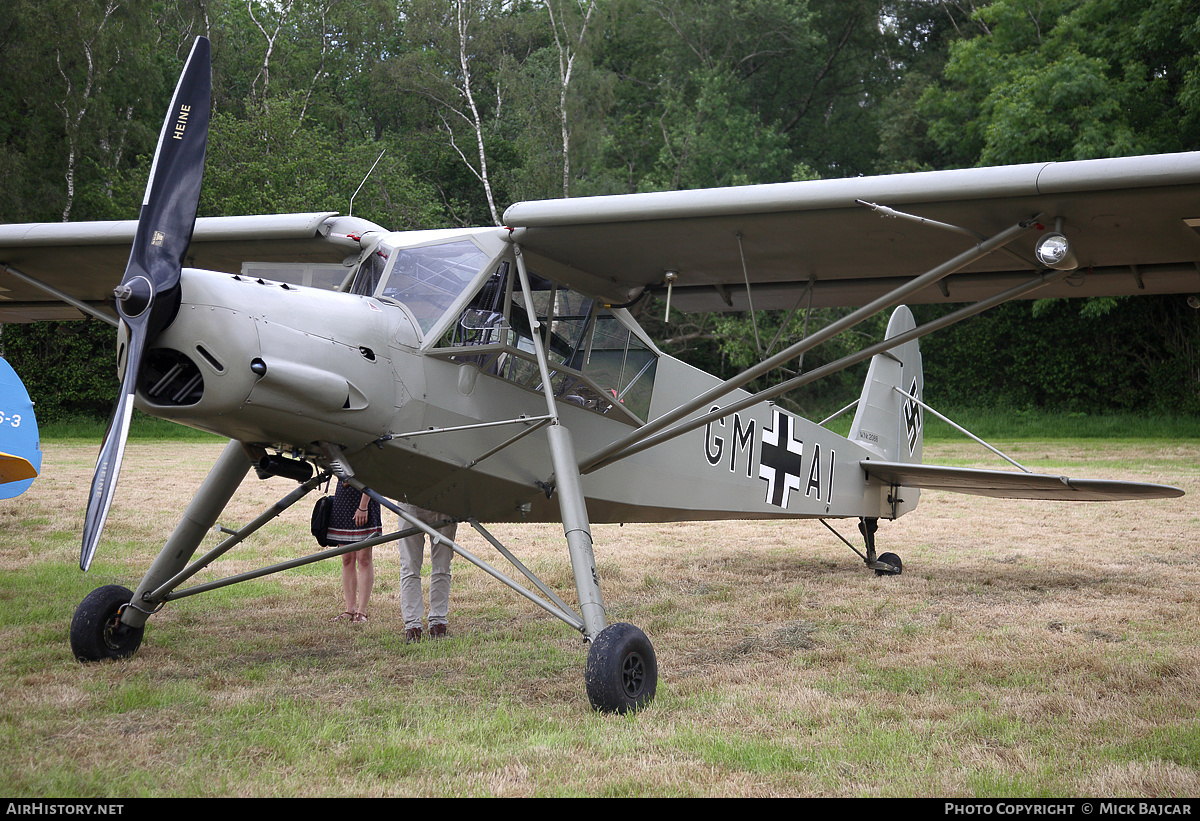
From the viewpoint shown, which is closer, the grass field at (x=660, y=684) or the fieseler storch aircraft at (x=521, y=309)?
the grass field at (x=660, y=684)

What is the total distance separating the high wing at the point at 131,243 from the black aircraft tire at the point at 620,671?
9.70 feet

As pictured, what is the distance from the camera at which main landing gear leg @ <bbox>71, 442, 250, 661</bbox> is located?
17.9 feet

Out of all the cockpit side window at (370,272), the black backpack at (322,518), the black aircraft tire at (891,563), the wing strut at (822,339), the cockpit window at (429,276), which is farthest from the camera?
the black aircraft tire at (891,563)

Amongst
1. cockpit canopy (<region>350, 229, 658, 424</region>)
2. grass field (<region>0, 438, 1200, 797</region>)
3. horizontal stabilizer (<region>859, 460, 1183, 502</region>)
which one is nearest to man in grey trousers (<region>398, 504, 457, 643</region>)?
grass field (<region>0, 438, 1200, 797</region>)

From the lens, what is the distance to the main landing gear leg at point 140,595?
17.9 feet

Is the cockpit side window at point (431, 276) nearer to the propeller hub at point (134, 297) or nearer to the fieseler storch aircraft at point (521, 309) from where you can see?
the fieseler storch aircraft at point (521, 309)

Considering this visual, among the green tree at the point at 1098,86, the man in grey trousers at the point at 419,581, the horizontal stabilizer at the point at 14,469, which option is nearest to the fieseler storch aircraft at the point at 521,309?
the man in grey trousers at the point at 419,581

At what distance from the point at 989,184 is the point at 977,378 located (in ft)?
85.7

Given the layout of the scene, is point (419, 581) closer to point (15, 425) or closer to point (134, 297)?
point (134, 297)

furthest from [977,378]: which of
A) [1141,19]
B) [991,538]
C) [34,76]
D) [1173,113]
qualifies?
[34,76]

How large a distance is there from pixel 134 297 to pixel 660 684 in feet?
10.6

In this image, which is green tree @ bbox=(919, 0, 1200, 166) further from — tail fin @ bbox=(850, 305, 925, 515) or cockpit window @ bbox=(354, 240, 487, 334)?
cockpit window @ bbox=(354, 240, 487, 334)

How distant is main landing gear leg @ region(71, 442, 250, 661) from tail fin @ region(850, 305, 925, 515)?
5.97 m
